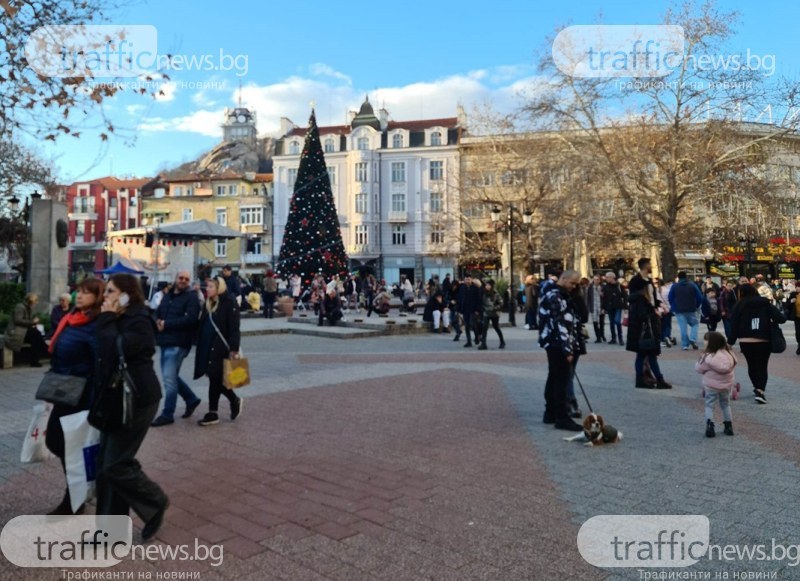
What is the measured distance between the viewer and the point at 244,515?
4336 millimetres

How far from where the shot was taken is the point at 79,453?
12.6 ft

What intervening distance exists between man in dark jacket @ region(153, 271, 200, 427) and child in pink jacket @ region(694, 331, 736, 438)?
5.78m

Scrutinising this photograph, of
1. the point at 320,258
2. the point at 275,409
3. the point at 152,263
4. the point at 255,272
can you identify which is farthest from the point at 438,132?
the point at 275,409

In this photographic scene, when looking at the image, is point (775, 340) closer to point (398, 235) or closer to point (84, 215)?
point (398, 235)

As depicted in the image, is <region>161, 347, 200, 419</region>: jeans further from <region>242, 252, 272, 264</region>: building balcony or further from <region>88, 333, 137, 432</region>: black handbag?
<region>242, 252, 272, 264</region>: building balcony

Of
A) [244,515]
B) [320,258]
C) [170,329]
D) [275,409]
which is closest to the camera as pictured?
[244,515]

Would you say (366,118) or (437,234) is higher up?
(366,118)

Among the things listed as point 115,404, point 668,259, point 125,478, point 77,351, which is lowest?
point 125,478

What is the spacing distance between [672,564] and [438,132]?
59.0 metres

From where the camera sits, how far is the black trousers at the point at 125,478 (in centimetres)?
376

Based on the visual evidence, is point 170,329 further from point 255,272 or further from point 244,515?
point 255,272

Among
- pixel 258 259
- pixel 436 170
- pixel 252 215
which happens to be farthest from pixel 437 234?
pixel 252 215

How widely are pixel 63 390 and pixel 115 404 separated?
53 cm

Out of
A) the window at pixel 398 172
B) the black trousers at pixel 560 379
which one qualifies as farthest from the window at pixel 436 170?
the black trousers at pixel 560 379
